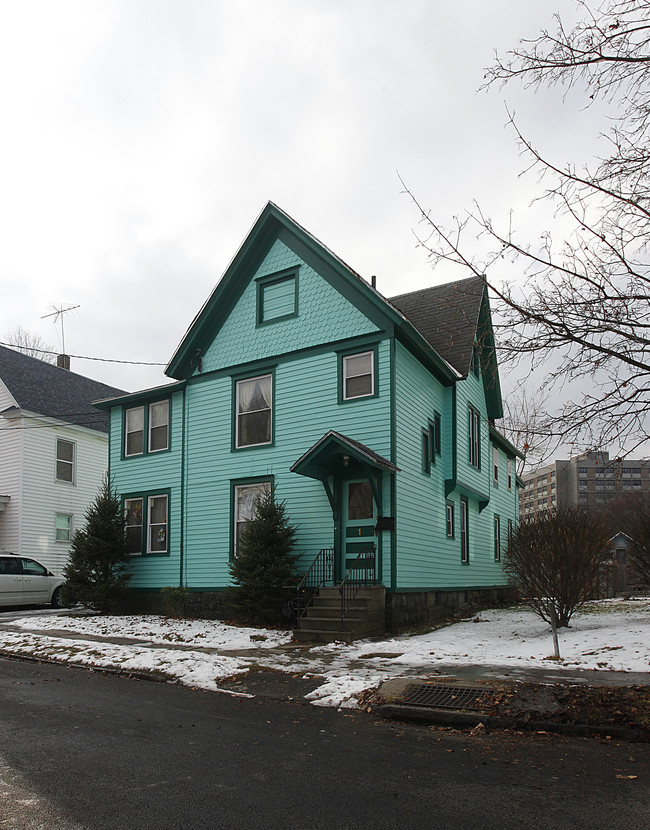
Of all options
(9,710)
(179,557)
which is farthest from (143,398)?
(9,710)

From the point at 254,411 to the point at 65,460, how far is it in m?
12.9

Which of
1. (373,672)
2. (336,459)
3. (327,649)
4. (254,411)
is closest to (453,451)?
(336,459)

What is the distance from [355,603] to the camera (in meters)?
13.8

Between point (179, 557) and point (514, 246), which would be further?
point (179, 557)

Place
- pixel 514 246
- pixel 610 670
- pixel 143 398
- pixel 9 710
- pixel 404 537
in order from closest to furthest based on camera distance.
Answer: pixel 514 246
pixel 9 710
pixel 610 670
pixel 404 537
pixel 143 398

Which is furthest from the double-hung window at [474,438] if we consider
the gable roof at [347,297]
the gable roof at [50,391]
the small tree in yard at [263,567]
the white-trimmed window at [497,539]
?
the gable roof at [50,391]

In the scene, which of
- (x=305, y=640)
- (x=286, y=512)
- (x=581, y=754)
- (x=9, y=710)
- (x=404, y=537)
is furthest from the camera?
(x=286, y=512)

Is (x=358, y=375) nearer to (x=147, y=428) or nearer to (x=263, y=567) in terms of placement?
(x=263, y=567)

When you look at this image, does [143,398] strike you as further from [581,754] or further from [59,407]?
[581,754]

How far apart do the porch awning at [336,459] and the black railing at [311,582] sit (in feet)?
5.64

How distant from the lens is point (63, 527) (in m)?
27.1

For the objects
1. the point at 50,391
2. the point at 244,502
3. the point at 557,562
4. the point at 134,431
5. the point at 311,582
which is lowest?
the point at 311,582

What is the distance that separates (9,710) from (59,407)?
21518 millimetres

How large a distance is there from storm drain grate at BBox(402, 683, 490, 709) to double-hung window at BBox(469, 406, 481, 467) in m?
12.8
